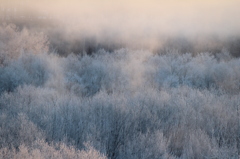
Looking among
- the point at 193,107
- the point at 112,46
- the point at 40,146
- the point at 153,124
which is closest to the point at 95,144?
the point at 40,146

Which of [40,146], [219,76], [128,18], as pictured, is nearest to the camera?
[40,146]

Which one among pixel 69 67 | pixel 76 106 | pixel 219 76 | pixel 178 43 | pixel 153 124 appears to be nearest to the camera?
pixel 153 124

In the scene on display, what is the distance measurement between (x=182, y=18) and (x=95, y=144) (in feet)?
181

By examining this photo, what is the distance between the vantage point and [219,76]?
18203 millimetres

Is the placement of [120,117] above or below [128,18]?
below

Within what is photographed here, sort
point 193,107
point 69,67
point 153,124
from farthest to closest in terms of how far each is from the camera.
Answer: point 69,67
point 193,107
point 153,124

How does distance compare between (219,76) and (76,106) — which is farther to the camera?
(219,76)

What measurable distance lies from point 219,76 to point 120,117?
535 inches

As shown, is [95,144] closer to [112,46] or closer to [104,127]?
[104,127]

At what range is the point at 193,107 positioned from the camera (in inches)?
348

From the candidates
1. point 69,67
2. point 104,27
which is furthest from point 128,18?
point 69,67

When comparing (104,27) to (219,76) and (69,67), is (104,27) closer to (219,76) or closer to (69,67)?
(69,67)

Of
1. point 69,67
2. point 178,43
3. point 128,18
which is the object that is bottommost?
point 69,67

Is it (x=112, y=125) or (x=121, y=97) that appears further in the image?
(x=121, y=97)
